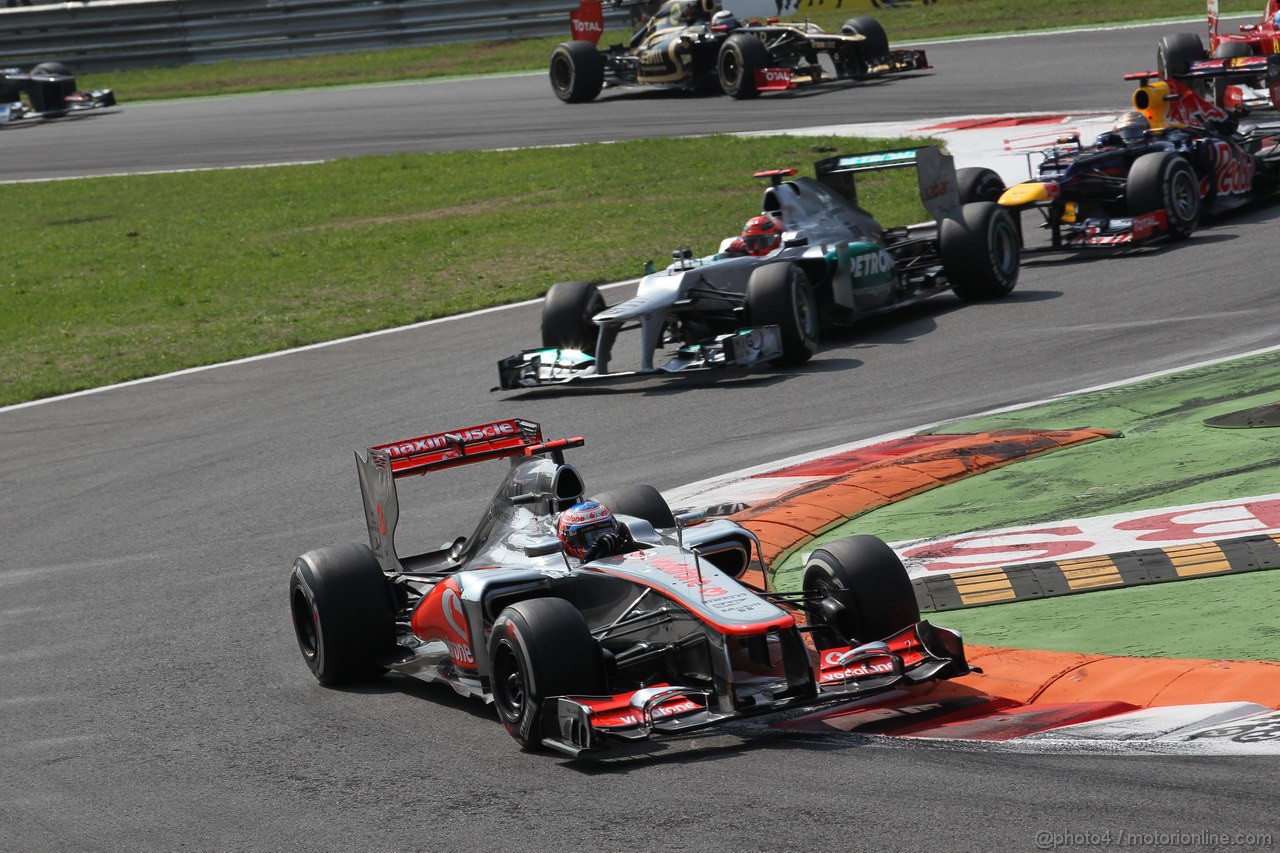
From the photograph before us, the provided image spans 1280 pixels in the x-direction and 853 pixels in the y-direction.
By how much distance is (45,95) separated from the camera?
4344cm

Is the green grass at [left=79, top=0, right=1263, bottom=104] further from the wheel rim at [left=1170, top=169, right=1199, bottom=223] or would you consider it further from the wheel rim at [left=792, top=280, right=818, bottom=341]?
the wheel rim at [left=792, top=280, right=818, bottom=341]

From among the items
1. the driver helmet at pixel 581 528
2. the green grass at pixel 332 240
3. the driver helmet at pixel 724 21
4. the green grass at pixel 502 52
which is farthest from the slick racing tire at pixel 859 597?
the driver helmet at pixel 724 21

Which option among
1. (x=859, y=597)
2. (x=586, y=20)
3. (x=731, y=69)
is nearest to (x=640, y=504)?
(x=859, y=597)

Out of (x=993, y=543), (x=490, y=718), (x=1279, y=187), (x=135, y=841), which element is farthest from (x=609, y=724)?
(x=1279, y=187)

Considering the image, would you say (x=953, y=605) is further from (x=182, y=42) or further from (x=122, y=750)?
(x=182, y=42)

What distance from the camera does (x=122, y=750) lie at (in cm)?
829

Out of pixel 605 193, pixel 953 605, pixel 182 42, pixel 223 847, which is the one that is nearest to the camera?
pixel 223 847

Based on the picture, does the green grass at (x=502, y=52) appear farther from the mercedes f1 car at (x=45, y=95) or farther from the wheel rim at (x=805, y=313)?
the wheel rim at (x=805, y=313)

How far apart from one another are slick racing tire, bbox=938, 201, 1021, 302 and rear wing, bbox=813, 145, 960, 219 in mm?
209

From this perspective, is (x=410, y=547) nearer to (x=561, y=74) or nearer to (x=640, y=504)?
(x=640, y=504)

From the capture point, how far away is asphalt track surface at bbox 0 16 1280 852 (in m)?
6.31

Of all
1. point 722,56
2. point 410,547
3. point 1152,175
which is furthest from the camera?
point 722,56

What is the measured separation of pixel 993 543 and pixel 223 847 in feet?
15.8

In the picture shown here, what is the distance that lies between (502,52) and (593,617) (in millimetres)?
37128
